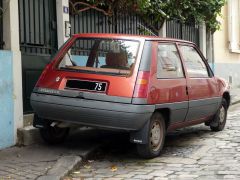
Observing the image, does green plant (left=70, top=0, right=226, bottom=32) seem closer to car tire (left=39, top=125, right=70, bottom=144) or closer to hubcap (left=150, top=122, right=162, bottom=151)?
car tire (left=39, top=125, right=70, bottom=144)

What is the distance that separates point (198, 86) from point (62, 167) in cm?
282

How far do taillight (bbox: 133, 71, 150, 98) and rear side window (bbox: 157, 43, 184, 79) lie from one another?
0.36m

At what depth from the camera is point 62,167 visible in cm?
634

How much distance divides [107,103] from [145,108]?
0.51 metres

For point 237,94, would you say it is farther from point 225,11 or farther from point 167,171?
point 167,171

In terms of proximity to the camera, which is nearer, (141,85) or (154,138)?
(141,85)

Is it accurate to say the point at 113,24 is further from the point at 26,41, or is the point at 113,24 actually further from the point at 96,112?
the point at 96,112

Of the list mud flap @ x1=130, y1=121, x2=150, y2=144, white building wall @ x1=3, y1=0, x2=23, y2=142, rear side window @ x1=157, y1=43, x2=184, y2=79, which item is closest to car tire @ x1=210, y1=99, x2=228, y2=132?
rear side window @ x1=157, y1=43, x2=184, y2=79

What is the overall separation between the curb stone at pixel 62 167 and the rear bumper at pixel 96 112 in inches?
19.9

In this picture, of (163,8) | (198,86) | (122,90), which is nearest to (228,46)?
(163,8)

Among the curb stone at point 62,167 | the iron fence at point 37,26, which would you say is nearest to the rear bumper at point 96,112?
the curb stone at point 62,167

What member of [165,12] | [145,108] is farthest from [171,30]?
[145,108]

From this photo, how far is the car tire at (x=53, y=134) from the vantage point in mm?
7484

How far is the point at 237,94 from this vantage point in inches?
663
